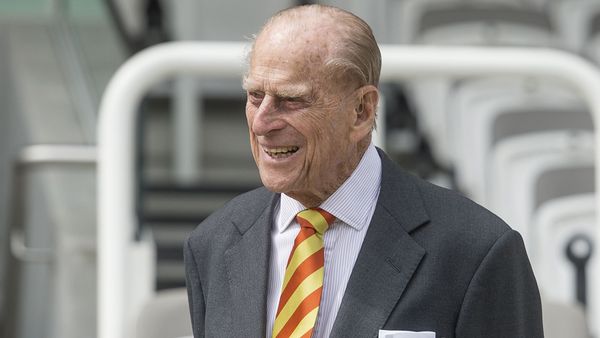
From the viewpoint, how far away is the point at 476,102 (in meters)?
5.73

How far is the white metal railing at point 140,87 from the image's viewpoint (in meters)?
3.20

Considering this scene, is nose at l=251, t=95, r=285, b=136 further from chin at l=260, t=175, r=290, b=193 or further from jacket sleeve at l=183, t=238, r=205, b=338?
jacket sleeve at l=183, t=238, r=205, b=338

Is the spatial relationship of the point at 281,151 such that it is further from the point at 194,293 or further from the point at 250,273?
the point at 194,293

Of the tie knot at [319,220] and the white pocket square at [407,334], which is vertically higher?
the tie knot at [319,220]

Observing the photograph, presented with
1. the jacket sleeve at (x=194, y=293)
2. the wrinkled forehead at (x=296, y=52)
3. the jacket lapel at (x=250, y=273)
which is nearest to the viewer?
the wrinkled forehead at (x=296, y=52)

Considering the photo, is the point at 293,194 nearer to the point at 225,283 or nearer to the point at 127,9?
the point at 225,283

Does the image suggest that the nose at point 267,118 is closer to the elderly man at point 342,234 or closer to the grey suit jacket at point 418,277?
the elderly man at point 342,234

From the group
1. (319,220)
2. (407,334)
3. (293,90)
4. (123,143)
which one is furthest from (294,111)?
(123,143)

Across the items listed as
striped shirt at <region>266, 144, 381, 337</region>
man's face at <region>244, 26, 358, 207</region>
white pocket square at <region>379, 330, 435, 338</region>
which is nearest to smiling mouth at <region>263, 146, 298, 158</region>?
man's face at <region>244, 26, 358, 207</region>

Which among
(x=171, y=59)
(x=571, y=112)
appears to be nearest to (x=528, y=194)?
(x=571, y=112)

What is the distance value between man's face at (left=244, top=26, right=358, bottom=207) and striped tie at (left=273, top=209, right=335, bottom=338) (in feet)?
0.23

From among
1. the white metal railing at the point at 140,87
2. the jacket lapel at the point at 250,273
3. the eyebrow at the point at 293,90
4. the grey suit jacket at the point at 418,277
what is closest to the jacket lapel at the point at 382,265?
the grey suit jacket at the point at 418,277

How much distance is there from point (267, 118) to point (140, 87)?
125cm

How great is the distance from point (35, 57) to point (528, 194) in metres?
2.49
